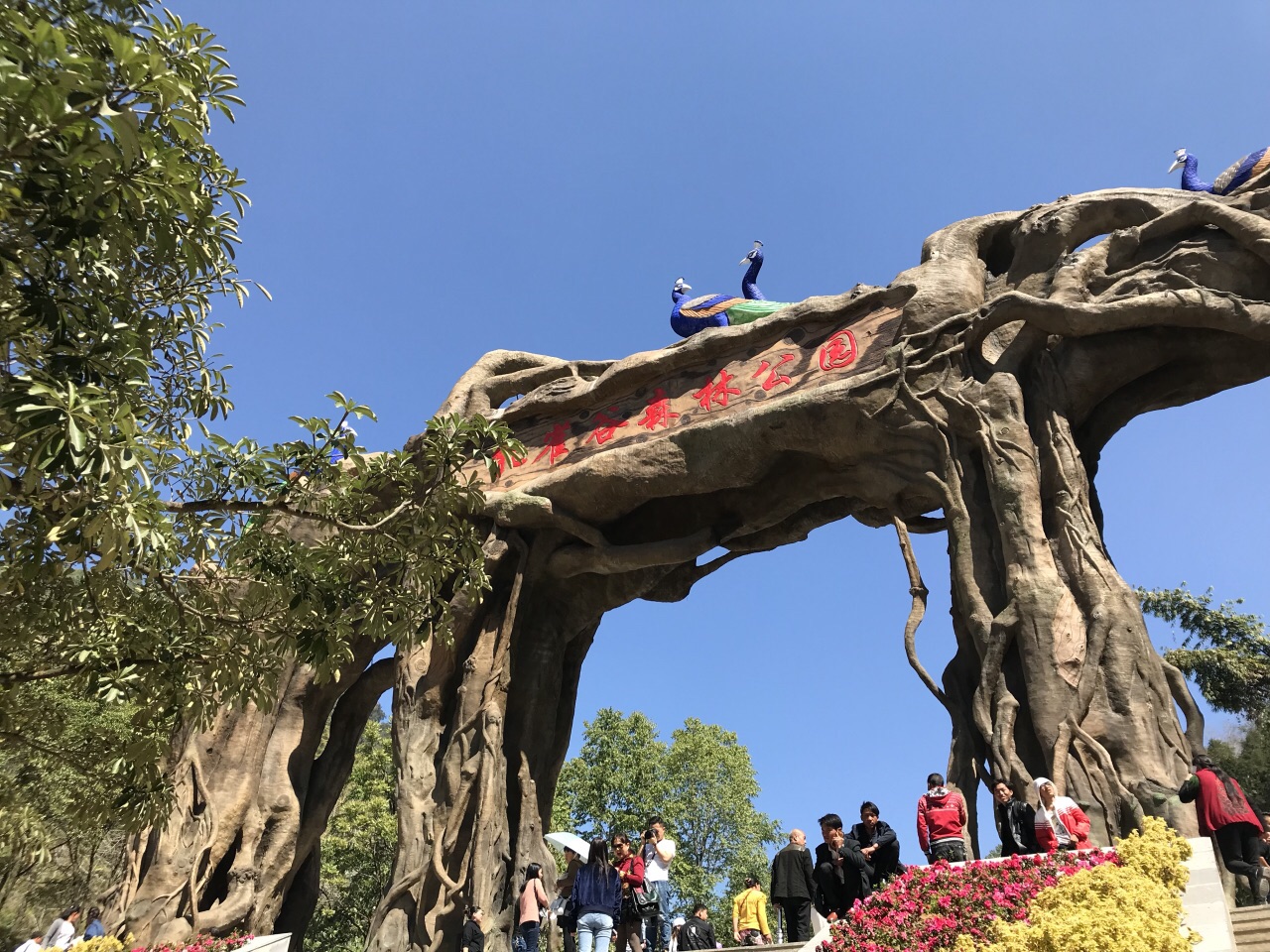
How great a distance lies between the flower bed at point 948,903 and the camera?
421cm

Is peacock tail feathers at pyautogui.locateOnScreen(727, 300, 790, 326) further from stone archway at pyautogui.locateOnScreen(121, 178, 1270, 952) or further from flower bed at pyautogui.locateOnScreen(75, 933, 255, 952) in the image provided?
flower bed at pyautogui.locateOnScreen(75, 933, 255, 952)

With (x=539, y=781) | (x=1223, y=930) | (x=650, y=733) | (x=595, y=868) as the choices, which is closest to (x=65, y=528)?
(x=595, y=868)

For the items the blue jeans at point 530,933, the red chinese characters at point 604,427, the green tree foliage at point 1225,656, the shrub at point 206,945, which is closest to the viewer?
the blue jeans at point 530,933

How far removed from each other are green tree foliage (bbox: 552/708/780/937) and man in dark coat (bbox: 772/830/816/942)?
14072 mm

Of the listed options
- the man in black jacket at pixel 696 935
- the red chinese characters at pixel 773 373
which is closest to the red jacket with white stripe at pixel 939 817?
the man in black jacket at pixel 696 935

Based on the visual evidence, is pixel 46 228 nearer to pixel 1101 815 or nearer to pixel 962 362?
pixel 1101 815

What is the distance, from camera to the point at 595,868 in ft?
18.9

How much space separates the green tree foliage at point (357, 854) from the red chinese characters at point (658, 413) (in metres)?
10.0

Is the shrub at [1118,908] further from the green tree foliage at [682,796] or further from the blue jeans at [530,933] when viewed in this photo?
the green tree foliage at [682,796]

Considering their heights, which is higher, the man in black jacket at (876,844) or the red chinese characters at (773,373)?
the red chinese characters at (773,373)

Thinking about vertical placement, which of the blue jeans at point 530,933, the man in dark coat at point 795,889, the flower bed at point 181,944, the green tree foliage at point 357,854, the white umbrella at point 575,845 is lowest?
the flower bed at point 181,944

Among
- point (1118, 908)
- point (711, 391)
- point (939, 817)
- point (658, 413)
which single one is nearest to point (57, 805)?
point (658, 413)

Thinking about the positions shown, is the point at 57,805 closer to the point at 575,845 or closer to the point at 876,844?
the point at 575,845

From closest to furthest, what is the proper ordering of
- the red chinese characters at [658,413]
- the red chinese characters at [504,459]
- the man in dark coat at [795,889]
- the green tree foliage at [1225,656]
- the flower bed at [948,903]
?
the flower bed at [948,903] < the red chinese characters at [504,459] < the man in dark coat at [795,889] < the red chinese characters at [658,413] < the green tree foliage at [1225,656]
